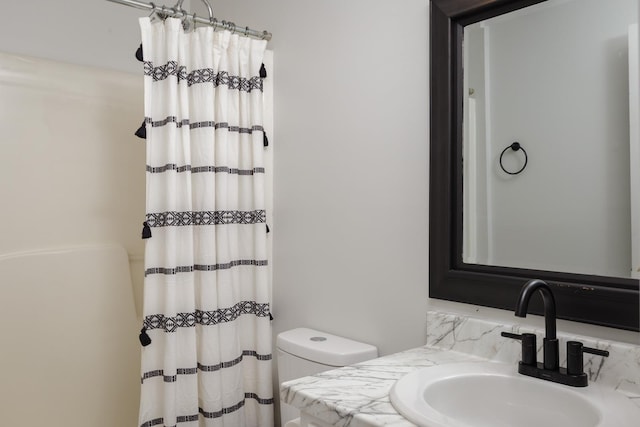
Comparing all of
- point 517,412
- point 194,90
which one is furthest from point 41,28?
point 517,412

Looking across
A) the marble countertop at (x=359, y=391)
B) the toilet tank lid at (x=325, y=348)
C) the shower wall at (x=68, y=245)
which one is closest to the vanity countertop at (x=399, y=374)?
the marble countertop at (x=359, y=391)

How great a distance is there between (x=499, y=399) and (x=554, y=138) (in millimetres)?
682

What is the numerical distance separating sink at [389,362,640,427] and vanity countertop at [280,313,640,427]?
0.04 metres

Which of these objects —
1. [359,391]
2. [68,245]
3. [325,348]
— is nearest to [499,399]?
[359,391]

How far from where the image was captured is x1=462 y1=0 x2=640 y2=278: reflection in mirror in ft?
3.91

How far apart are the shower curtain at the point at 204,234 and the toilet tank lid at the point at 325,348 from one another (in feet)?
0.62

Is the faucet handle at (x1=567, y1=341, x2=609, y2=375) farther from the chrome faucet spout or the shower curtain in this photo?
the shower curtain

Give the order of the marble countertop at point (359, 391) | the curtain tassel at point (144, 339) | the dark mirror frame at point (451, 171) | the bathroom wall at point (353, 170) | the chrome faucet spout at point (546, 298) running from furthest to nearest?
the curtain tassel at point (144, 339) < the bathroom wall at point (353, 170) < the dark mirror frame at point (451, 171) < the chrome faucet spout at point (546, 298) < the marble countertop at point (359, 391)

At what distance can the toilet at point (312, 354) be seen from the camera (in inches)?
64.3

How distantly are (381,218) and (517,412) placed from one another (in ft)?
2.39

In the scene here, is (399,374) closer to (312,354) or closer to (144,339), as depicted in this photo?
(312,354)

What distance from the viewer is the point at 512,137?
4.56ft

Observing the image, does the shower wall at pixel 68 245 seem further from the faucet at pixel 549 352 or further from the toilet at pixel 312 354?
the faucet at pixel 549 352

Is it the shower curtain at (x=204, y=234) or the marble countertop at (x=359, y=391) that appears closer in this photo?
the marble countertop at (x=359, y=391)
